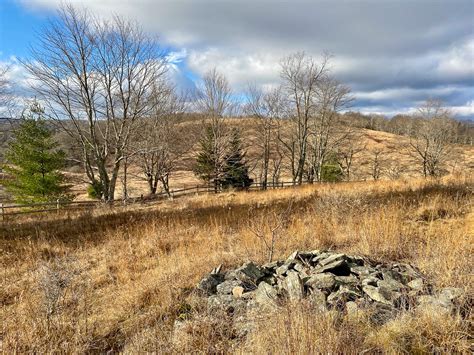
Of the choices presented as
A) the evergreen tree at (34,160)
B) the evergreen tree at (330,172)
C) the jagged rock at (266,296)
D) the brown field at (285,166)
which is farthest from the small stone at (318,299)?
the evergreen tree at (330,172)

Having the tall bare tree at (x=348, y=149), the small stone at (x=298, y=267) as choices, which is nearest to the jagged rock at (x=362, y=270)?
the small stone at (x=298, y=267)

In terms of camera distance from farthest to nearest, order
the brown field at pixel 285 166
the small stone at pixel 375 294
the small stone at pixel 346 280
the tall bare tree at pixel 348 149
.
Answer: the tall bare tree at pixel 348 149 < the brown field at pixel 285 166 < the small stone at pixel 346 280 < the small stone at pixel 375 294

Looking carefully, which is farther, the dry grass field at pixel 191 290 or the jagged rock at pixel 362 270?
the jagged rock at pixel 362 270

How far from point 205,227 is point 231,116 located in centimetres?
2190

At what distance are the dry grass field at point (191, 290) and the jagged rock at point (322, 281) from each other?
56 cm

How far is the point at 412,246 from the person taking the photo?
4.66 m

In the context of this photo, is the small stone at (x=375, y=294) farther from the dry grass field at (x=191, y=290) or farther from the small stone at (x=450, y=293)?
the small stone at (x=450, y=293)

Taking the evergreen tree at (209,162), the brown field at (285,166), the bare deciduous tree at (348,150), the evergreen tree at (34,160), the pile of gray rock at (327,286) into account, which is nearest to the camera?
the pile of gray rock at (327,286)

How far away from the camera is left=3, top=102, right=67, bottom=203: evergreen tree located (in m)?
19.5

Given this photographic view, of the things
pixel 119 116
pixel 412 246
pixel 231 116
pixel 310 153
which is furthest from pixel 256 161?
pixel 412 246

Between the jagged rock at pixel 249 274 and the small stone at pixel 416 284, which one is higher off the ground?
the small stone at pixel 416 284

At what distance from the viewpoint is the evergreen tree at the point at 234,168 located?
27047 millimetres

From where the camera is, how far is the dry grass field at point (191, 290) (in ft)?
7.98

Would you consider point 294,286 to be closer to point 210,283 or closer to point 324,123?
point 210,283
